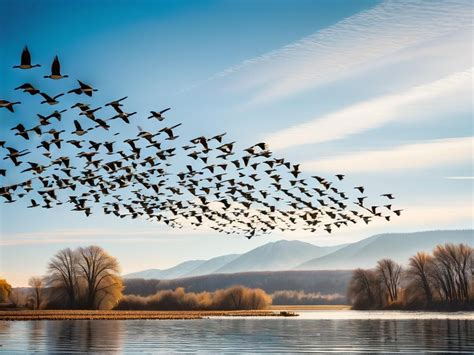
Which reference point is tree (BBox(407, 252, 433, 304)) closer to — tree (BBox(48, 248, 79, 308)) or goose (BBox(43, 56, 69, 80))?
tree (BBox(48, 248, 79, 308))

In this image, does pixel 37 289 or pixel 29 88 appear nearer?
pixel 29 88

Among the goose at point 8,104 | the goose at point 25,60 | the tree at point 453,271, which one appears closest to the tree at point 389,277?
the tree at point 453,271

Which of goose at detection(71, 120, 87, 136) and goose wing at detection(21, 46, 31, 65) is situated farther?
goose at detection(71, 120, 87, 136)

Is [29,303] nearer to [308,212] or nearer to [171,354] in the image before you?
[308,212]

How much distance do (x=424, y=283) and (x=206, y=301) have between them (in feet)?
147

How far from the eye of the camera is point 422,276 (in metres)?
117

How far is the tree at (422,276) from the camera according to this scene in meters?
116

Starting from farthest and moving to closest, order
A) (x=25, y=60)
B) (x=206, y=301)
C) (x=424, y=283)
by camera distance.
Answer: (x=206, y=301), (x=424, y=283), (x=25, y=60)

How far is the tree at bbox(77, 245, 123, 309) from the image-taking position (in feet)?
399

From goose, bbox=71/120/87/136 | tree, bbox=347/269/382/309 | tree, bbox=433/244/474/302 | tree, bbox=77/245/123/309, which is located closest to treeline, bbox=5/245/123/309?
tree, bbox=77/245/123/309

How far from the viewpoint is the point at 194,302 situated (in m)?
135

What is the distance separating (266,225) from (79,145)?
27061 mm

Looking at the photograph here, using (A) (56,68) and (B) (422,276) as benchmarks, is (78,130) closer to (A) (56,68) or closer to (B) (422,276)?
(A) (56,68)

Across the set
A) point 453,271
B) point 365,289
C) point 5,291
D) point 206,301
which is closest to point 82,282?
point 206,301
